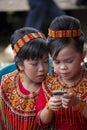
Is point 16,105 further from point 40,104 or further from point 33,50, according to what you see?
point 33,50

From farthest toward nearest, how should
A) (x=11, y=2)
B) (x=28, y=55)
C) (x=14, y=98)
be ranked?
(x=11, y=2) → (x=14, y=98) → (x=28, y=55)

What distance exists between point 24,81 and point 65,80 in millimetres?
317

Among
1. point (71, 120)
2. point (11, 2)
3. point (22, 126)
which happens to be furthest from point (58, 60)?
point (11, 2)

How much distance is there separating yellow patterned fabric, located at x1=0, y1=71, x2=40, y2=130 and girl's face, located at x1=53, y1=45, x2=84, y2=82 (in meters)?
0.32


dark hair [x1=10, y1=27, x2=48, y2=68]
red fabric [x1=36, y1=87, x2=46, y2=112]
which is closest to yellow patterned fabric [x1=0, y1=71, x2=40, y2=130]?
red fabric [x1=36, y1=87, x2=46, y2=112]

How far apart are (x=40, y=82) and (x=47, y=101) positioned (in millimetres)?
163

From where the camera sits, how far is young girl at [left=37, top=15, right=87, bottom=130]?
2219 mm

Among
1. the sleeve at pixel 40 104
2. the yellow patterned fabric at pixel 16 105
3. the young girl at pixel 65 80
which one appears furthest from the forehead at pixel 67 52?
the yellow patterned fabric at pixel 16 105

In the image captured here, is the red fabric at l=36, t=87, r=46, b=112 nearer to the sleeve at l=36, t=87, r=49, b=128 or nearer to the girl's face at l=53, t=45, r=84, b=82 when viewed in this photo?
the sleeve at l=36, t=87, r=49, b=128

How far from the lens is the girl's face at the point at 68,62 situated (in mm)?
2221

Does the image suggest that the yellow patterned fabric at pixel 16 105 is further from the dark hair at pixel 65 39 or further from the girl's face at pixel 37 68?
the dark hair at pixel 65 39

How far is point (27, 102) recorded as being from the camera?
251 centimetres

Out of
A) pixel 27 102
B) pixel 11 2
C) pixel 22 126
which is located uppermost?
pixel 11 2

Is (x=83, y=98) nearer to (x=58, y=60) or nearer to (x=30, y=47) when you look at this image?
(x=58, y=60)
